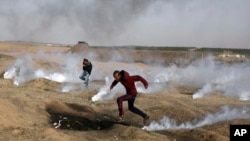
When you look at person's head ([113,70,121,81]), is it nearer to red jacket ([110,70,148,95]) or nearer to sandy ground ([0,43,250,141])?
red jacket ([110,70,148,95])

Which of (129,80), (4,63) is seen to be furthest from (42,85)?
(4,63)

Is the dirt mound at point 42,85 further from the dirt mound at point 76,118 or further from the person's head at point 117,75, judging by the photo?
the person's head at point 117,75

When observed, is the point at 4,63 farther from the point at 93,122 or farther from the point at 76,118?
the point at 93,122

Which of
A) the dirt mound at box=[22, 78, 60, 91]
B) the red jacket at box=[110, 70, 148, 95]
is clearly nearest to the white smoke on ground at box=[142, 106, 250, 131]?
the red jacket at box=[110, 70, 148, 95]

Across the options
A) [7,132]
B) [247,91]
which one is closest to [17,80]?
[247,91]

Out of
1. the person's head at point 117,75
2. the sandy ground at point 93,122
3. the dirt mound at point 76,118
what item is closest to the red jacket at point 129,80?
the person's head at point 117,75

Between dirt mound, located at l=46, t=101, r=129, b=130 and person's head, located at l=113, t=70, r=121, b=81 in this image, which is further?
dirt mound, located at l=46, t=101, r=129, b=130

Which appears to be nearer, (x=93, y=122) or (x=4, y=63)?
(x=93, y=122)

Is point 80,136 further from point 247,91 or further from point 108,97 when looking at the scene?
point 247,91

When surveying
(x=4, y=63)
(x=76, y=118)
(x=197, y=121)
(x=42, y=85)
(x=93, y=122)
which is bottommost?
(x=93, y=122)

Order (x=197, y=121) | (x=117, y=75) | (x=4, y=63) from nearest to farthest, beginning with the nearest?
(x=117, y=75)
(x=197, y=121)
(x=4, y=63)

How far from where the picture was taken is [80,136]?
439 inches

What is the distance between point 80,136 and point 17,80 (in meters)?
16.8

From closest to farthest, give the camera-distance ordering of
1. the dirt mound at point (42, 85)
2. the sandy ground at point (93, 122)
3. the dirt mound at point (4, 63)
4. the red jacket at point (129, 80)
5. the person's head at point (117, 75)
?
the sandy ground at point (93, 122), the person's head at point (117, 75), the red jacket at point (129, 80), the dirt mound at point (42, 85), the dirt mound at point (4, 63)
